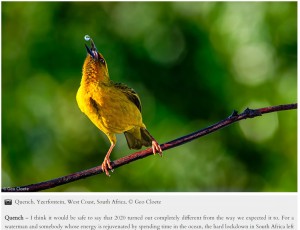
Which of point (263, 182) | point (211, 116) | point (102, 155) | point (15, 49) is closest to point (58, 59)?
point (15, 49)

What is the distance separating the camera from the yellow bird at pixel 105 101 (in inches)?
99.8

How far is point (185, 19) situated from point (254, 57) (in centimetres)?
47

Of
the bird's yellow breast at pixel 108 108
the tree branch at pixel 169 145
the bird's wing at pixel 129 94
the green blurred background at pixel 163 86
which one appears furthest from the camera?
the green blurred background at pixel 163 86

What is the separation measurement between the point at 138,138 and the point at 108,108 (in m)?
0.31

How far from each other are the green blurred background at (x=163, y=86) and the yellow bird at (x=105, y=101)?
42cm

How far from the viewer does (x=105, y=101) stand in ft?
8.37

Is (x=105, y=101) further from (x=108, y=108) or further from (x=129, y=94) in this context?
(x=129, y=94)

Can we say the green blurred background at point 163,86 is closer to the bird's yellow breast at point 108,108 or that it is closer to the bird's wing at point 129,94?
the bird's wing at point 129,94

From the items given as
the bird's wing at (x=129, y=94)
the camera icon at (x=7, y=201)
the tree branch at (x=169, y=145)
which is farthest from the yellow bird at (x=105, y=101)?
the camera icon at (x=7, y=201)

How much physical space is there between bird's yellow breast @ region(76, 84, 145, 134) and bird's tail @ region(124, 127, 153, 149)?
0.40 feet

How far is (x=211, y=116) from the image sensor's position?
3270 millimetres

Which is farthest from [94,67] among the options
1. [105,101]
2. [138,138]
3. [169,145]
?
[169,145]

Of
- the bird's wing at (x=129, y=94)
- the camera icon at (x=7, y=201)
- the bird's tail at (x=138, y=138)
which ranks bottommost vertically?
the camera icon at (x=7, y=201)

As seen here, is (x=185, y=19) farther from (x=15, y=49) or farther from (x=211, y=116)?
(x=15, y=49)
